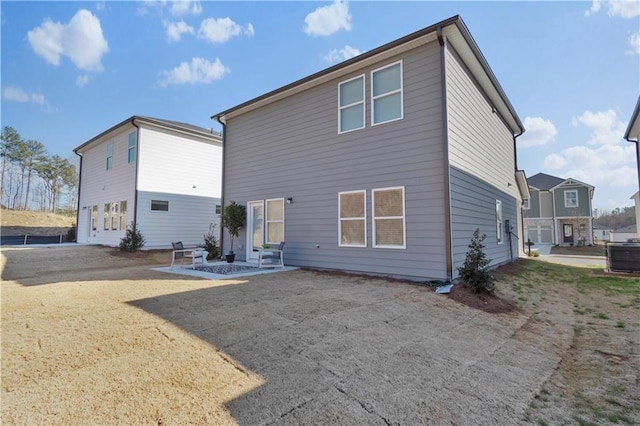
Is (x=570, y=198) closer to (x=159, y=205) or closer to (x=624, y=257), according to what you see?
(x=624, y=257)

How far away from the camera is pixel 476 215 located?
873cm

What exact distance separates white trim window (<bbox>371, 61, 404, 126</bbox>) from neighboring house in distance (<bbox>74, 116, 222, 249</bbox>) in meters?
11.2

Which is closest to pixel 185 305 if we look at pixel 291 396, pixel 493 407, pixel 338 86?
pixel 291 396

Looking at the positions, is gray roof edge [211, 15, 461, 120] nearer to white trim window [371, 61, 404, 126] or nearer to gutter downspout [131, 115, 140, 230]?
white trim window [371, 61, 404, 126]

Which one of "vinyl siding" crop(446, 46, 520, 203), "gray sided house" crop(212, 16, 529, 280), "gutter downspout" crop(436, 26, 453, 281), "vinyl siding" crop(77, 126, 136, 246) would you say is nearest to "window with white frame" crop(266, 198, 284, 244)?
"gray sided house" crop(212, 16, 529, 280)

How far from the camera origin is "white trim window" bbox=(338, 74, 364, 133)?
8586 millimetres

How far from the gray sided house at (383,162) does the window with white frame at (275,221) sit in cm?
3

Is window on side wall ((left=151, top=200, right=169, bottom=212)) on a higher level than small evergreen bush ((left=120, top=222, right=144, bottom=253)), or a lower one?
higher

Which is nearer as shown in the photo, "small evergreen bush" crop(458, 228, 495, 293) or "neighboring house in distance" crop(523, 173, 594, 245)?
"small evergreen bush" crop(458, 228, 495, 293)

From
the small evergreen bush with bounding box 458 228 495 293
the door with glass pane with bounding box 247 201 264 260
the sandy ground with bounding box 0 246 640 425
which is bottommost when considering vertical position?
the sandy ground with bounding box 0 246 640 425

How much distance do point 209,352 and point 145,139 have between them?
1440 centimetres

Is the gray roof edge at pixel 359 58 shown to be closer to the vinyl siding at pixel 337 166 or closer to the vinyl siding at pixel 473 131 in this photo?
the vinyl siding at pixel 337 166

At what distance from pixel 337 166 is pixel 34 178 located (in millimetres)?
37416

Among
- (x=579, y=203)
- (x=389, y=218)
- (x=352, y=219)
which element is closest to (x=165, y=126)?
(x=352, y=219)
